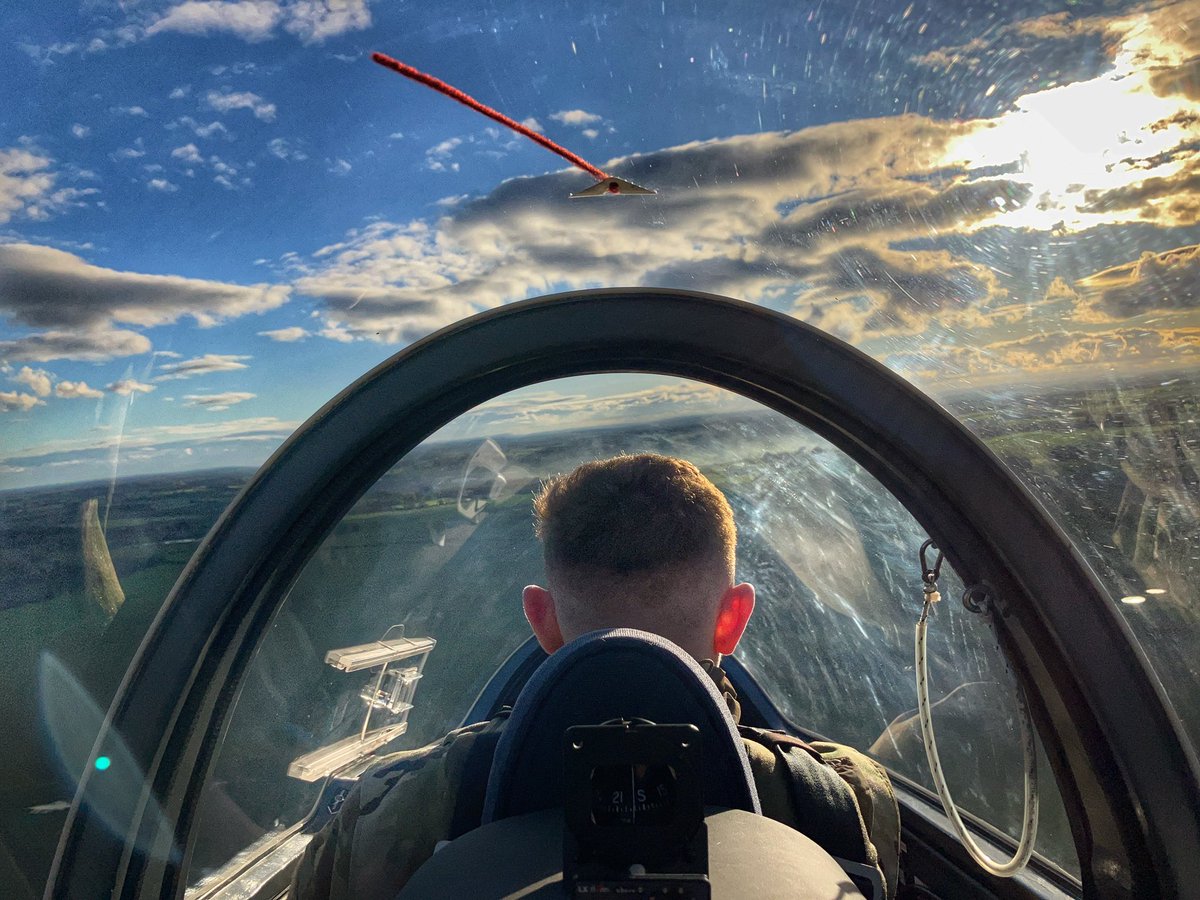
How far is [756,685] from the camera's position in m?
2.06

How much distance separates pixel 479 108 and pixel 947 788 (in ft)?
5.41

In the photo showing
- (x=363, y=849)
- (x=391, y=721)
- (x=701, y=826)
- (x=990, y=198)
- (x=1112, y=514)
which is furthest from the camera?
(x=391, y=721)

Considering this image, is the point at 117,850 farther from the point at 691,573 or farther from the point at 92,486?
the point at 691,573

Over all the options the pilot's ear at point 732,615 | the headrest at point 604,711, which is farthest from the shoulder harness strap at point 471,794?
the pilot's ear at point 732,615

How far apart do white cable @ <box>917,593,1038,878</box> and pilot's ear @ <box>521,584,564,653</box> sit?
75cm

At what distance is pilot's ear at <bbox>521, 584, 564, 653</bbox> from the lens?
5.03ft

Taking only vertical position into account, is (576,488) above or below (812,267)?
below

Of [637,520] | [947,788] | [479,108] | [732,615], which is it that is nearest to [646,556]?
[637,520]

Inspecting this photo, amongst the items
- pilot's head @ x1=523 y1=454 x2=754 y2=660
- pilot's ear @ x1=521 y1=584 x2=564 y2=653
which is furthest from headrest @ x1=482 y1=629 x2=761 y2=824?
pilot's ear @ x1=521 y1=584 x2=564 y2=653

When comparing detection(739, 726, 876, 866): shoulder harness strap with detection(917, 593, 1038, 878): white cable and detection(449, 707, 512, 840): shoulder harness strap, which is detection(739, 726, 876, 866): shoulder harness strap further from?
detection(917, 593, 1038, 878): white cable

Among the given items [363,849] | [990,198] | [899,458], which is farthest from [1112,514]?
[363,849]

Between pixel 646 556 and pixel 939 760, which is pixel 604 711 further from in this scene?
pixel 939 760

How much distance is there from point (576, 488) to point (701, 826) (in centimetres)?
78

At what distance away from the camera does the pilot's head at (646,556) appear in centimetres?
141
